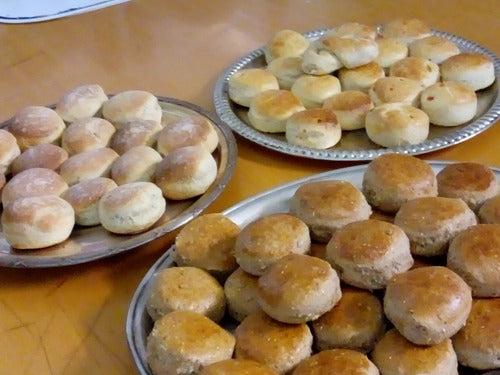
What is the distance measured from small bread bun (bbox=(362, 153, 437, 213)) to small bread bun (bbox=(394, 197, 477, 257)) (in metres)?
0.05

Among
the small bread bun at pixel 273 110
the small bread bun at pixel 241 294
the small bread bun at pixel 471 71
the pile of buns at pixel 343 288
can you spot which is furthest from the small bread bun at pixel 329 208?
the small bread bun at pixel 471 71

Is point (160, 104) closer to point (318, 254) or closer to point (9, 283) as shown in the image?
point (9, 283)

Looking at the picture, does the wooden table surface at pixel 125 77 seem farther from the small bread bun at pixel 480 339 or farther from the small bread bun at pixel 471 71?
the small bread bun at pixel 480 339

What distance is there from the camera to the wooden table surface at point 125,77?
0.81 meters

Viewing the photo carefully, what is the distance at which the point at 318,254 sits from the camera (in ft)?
2.52

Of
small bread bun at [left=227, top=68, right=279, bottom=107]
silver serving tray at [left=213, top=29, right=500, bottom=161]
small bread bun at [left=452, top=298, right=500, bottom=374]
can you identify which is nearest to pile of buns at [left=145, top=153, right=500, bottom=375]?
small bread bun at [left=452, top=298, right=500, bottom=374]

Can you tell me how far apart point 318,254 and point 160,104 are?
0.55 metres

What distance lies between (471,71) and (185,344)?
782mm

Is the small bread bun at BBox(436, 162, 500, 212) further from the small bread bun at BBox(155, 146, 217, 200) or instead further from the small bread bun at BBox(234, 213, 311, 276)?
the small bread bun at BBox(155, 146, 217, 200)

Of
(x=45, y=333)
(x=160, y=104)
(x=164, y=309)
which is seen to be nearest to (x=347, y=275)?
(x=164, y=309)

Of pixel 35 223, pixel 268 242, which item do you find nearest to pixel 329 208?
pixel 268 242

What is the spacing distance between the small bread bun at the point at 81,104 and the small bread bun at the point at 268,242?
1.65ft

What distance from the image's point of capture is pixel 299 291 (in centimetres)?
66

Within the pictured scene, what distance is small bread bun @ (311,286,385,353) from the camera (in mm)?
665
